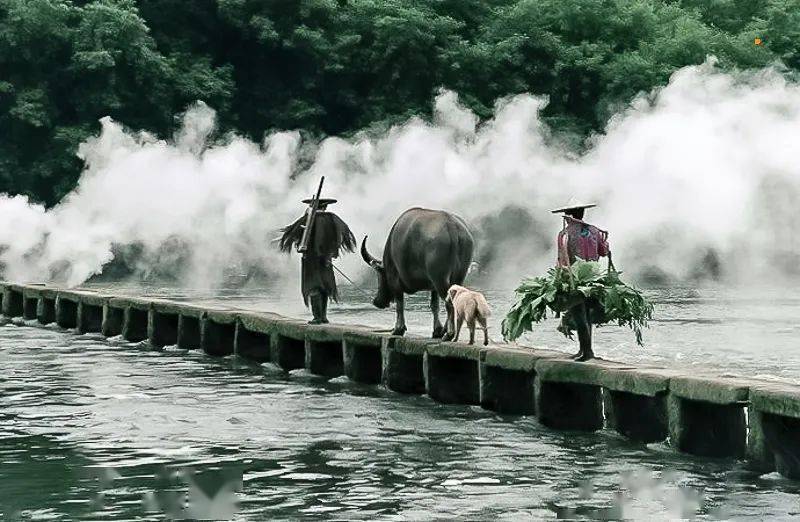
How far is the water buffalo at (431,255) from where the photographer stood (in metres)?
22.5

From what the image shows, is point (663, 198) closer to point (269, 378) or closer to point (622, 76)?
point (622, 76)

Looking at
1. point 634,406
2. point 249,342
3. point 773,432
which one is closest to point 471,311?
point 634,406

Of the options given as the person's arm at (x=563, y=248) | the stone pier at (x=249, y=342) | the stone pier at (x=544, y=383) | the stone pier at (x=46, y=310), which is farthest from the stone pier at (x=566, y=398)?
the stone pier at (x=46, y=310)

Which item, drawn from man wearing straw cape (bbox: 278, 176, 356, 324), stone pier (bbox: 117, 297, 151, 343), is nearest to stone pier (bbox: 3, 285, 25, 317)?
stone pier (bbox: 117, 297, 151, 343)

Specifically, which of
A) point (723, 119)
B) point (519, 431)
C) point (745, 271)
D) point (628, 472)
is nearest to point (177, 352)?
point (519, 431)

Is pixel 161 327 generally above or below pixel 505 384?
above

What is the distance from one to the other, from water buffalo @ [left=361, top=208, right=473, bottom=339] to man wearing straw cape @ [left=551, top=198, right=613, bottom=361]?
2787 mm

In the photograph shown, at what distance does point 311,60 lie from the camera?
6369 centimetres

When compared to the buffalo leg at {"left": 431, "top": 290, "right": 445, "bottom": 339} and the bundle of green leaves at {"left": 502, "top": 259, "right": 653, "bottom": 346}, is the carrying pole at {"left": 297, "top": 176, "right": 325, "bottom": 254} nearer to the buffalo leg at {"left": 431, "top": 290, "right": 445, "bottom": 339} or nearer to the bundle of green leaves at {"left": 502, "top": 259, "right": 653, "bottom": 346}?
the buffalo leg at {"left": 431, "top": 290, "right": 445, "bottom": 339}

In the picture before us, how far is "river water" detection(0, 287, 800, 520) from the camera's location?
580 inches

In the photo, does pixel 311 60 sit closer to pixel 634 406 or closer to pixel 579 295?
pixel 579 295

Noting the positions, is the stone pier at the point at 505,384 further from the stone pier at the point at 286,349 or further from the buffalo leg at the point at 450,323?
the stone pier at the point at 286,349

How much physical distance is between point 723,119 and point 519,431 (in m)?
28.5

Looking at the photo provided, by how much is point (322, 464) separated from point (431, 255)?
5986 millimetres
